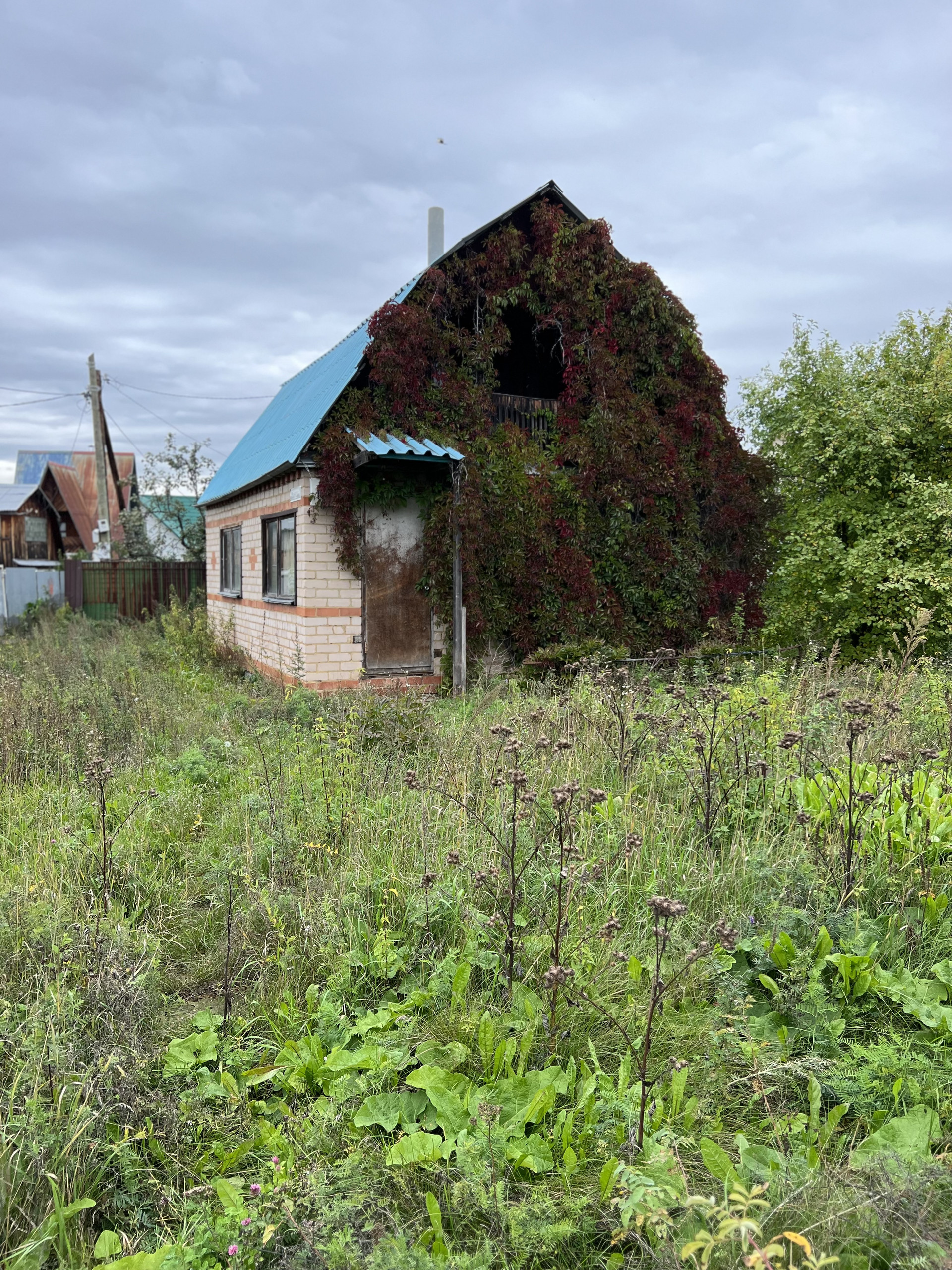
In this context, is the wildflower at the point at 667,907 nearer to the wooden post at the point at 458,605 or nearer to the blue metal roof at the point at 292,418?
the wooden post at the point at 458,605

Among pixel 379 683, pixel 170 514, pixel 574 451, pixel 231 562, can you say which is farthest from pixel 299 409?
pixel 170 514

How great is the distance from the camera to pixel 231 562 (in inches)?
A: 511

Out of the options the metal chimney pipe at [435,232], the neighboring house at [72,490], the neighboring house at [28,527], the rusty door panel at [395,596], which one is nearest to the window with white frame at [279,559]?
the rusty door panel at [395,596]

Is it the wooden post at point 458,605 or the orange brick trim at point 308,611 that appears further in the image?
the wooden post at point 458,605

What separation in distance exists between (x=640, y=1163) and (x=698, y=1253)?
0.22m

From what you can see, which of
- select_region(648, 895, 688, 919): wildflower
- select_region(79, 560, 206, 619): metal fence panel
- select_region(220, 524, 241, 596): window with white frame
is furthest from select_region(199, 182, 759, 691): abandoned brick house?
select_region(79, 560, 206, 619): metal fence panel

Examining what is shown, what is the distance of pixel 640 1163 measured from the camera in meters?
2.00

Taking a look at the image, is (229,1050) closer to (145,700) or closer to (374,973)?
(374,973)

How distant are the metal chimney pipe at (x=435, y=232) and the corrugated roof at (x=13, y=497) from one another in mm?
22813

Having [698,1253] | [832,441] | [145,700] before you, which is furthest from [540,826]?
[832,441]

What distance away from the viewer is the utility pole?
60.2 ft

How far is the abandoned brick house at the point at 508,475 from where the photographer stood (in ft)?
28.3

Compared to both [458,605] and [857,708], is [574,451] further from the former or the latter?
[857,708]

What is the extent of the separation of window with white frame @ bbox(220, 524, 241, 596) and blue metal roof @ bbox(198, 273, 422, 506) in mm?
641
